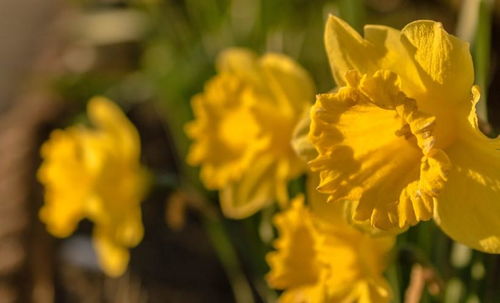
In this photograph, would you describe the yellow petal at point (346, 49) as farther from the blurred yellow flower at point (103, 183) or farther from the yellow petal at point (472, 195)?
the blurred yellow flower at point (103, 183)

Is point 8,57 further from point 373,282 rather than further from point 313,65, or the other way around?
point 373,282

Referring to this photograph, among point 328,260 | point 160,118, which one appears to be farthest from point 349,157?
point 160,118

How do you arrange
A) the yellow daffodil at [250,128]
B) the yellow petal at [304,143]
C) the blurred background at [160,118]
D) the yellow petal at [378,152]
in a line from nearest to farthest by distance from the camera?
the yellow petal at [378,152] < the yellow petal at [304,143] < the yellow daffodil at [250,128] < the blurred background at [160,118]

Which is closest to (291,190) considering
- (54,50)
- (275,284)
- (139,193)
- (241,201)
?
(241,201)

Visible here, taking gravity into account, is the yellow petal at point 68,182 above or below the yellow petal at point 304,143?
below

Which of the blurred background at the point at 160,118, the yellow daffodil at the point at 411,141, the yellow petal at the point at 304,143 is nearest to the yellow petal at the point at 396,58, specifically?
the yellow daffodil at the point at 411,141

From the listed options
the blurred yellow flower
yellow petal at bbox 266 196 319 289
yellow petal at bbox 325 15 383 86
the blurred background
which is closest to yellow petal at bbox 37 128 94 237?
the blurred yellow flower

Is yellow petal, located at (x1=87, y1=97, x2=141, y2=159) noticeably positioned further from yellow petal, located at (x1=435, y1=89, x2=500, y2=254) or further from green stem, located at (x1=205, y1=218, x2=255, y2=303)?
yellow petal, located at (x1=435, y1=89, x2=500, y2=254)
